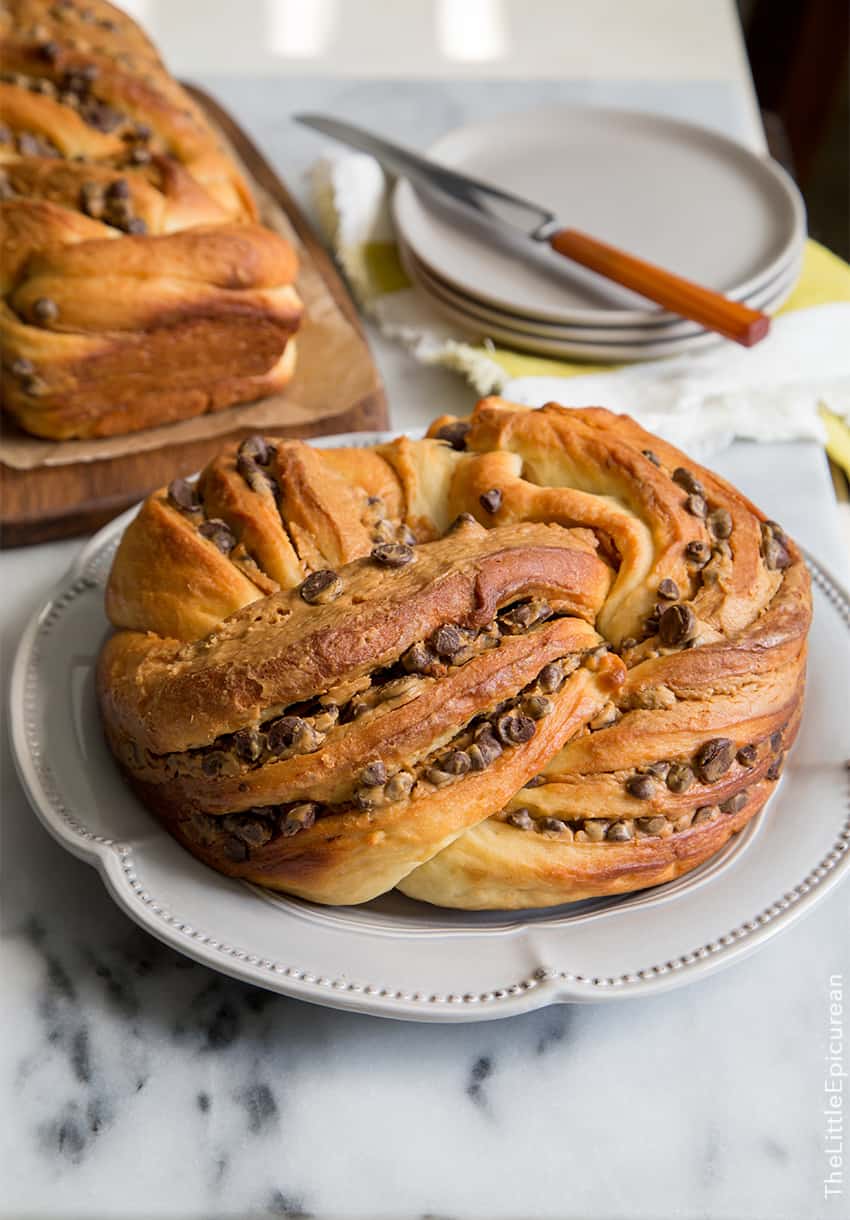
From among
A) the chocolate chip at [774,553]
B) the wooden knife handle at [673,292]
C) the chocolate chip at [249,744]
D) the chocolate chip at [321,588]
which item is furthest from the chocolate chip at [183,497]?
the wooden knife handle at [673,292]

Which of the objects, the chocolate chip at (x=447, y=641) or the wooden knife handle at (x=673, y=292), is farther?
the wooden knife handle at (x=673, y=292)

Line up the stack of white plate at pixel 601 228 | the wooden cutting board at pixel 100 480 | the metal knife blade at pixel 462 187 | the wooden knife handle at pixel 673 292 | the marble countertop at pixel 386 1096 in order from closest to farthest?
1. the marble countertop at pixel 386 1096
2. the wooden cutting board at pixel 100 480
3. the wooden knife handle at pixel 673 292
4. the stack of white plate at pixel 601 228
5. the metal knife blade at pixel 462 187

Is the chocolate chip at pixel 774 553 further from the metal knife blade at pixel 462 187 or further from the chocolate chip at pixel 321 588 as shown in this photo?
the metal knife blade at pixel 462 187

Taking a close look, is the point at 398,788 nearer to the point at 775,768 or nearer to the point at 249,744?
the point at 249,744

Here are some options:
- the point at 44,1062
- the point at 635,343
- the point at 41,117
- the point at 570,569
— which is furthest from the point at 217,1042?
the point at 41,117

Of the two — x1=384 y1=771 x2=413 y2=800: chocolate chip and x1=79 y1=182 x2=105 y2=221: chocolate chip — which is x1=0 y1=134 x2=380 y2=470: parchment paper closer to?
x1=79 y1=182 x2=105 y2=221: chocolate chip

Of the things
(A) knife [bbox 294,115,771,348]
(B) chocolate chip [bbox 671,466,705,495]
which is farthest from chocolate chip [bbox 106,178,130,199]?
(B) chocolate chip [bbox 671,466,705,495]
